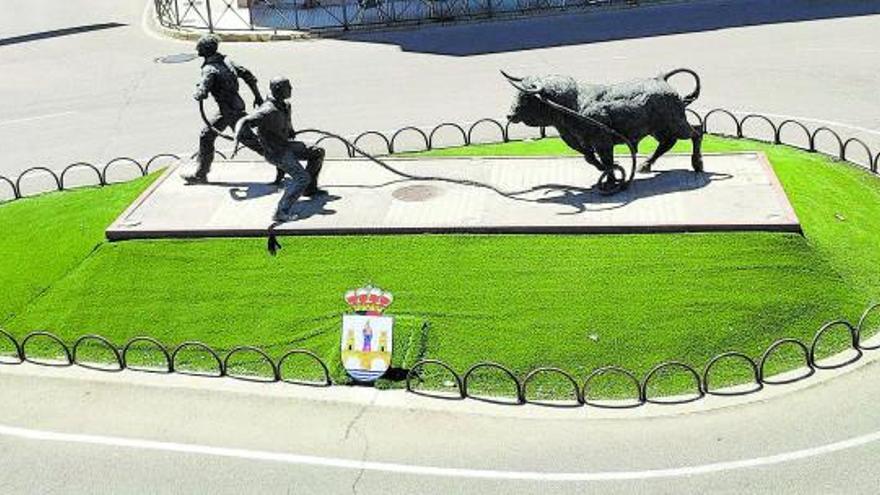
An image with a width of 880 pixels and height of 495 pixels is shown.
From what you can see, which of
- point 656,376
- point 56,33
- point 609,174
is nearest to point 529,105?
point 609,174

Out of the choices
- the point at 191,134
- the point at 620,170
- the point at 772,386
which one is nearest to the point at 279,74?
the point at 191,134

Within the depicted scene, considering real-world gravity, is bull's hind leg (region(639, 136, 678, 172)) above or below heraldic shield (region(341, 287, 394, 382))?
above

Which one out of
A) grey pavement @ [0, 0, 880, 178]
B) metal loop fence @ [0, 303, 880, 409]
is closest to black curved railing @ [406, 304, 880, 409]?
metal loop fence @ [0, 303, 880, 409]

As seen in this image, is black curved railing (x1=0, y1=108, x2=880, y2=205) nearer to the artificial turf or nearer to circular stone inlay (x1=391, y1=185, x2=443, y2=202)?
circular stone inlay (x1=391, y1=185, x2=443, y2=202)

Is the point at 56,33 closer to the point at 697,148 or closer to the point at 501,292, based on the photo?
the point at 697,148

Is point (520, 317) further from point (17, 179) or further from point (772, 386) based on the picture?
point (17, 179)

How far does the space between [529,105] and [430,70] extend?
1252 cm

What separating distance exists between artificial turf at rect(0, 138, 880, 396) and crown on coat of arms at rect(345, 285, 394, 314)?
1.88 feet

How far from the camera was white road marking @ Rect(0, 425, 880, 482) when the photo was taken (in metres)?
12.7

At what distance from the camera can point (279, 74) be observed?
30.5 m

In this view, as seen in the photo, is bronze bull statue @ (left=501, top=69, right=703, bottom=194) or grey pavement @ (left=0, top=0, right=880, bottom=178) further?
grey pavement @ (left=0, top=0, right=880, bottom=178)

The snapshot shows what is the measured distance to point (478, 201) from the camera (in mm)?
18328

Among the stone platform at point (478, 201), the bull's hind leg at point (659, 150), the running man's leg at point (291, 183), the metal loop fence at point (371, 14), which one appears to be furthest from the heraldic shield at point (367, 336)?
the metal loop fence at point (371, 14)

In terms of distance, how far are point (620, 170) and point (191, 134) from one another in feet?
37.5
